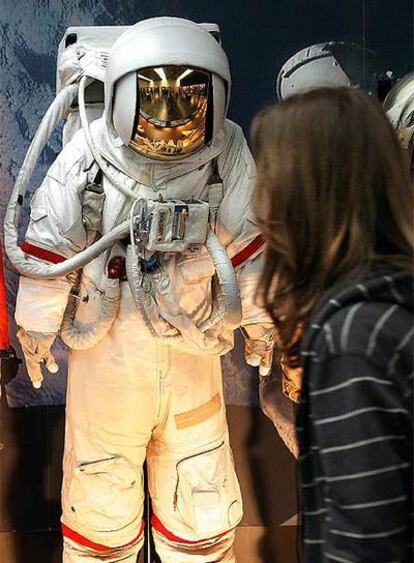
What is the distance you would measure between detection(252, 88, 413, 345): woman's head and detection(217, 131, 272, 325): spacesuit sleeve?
1015mm

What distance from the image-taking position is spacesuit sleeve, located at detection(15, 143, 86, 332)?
6.69ft

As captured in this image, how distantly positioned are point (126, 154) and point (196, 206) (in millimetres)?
180

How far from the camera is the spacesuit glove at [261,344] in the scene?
2131 millimetres

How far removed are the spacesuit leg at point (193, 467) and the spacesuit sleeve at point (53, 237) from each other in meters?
0.27

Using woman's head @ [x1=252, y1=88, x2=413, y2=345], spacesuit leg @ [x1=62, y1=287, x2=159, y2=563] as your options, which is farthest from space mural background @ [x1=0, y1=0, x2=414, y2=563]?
woman's head @ [x1=252, y1=88, x2=413, y2=345]

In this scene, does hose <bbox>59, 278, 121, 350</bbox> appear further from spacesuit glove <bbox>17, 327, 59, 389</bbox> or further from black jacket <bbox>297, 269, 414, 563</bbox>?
black jacket <bbox>297, 269, 414, 563</bbox>

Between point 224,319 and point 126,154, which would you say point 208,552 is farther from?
point 126,154

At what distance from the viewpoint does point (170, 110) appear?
6.33 ft

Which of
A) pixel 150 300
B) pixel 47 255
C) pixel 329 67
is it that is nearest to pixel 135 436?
pixel 150 300

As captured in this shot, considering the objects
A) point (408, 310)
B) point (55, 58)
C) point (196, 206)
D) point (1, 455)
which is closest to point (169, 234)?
point (196, 206)

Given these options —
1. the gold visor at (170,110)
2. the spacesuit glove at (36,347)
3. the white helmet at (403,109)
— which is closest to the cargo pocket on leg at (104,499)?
the spacesuit glove at (36,347)

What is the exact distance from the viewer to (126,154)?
2031mm

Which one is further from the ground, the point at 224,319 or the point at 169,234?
the point at 169,234

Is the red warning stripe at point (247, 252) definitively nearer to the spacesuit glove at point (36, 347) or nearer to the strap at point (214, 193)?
the strap at point (214, 193)
